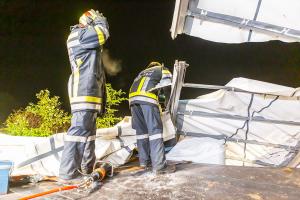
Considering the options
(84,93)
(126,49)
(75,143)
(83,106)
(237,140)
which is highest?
(126,49)

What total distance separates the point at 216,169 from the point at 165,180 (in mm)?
843

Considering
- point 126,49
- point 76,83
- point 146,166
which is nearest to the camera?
point 76,83

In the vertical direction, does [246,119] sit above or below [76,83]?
below

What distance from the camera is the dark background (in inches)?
364

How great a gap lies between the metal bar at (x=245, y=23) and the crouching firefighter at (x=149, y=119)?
0.92 m

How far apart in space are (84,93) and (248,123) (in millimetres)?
2839

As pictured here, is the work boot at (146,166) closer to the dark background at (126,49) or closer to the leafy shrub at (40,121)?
the leafy shrub at (40,121)

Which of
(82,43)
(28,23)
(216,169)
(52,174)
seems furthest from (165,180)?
(28,23)

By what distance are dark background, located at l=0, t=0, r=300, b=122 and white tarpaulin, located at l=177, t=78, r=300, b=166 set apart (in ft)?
13.5

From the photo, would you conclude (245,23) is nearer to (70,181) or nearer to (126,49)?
(70,181)

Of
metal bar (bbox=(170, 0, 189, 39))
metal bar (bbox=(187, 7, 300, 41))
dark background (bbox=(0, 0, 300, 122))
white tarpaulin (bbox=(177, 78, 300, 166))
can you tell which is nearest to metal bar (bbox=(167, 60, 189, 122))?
white tarpaulin (bbox=(177, 78, 300, 166))

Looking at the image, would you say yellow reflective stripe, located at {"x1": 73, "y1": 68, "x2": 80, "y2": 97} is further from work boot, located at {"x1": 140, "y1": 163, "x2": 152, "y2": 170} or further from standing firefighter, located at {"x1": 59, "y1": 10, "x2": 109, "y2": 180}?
work boot, located at {"x1": 140, "y1": 163, "x2": 152, "y2": 170}

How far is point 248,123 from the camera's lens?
17.9 feet

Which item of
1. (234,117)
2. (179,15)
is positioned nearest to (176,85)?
(234,117)
